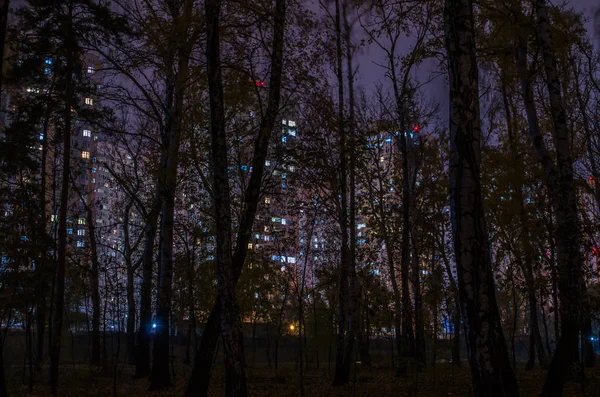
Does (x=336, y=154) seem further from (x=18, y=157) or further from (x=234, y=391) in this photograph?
(x=18, y=157)

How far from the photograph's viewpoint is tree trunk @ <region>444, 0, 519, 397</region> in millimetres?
5703

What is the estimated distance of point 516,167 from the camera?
14.9 metres

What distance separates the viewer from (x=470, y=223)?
19.8ft

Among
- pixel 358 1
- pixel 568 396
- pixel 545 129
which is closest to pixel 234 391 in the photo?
pixel 568 396

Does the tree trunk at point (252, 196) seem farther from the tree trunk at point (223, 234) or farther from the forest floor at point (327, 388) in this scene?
the forest floor at point (327, 388)

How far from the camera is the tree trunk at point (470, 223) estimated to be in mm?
5703

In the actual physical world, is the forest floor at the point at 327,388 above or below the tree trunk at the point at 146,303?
below

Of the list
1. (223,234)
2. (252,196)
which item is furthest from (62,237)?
(223,234)

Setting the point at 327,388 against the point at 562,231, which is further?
the point at 327,388

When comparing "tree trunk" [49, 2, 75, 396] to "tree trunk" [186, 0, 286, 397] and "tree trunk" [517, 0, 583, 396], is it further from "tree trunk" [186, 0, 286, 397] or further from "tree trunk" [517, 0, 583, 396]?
"tree trunk" [517, 0, 583, 396]

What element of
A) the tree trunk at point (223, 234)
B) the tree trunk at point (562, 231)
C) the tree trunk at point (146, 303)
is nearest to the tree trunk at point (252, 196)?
the tree trunk at point (223, 234)

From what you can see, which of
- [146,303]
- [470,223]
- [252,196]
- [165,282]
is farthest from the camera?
[146,303]

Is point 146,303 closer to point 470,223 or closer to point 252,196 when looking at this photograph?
point 252,196

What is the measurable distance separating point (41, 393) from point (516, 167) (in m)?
15.1
